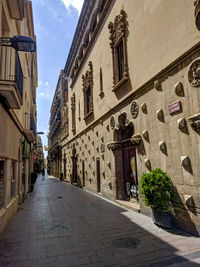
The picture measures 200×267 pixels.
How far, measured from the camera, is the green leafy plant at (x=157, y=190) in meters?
5.90

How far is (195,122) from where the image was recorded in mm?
5250

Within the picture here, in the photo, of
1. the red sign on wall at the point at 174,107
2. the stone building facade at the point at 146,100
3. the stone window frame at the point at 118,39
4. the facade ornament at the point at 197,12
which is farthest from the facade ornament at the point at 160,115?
the stone window frame at the point at 118,39

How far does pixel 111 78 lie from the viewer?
1139 centimetres

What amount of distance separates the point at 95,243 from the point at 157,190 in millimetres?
2301

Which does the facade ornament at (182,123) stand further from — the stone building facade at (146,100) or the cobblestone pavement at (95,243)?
the cobblestone pavement at (95,243)

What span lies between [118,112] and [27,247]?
23.2 feet

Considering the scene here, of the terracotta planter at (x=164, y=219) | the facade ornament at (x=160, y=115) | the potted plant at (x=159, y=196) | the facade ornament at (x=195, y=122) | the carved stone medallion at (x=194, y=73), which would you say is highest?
the carved stone medallion at (x=194, y=73)

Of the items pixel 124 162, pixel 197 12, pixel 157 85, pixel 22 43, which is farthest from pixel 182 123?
pixel 124 162

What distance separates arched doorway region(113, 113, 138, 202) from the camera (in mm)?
9591

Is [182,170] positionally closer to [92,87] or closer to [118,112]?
[118,112]

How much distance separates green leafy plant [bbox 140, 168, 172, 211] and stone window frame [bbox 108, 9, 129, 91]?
5.03m

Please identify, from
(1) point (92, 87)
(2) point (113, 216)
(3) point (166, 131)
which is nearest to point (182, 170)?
(3) point (166, 131)

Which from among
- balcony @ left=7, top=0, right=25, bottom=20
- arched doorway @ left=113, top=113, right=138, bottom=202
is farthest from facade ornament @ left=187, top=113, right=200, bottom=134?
balcony @ left=7, top=0, right=25, bottom=20

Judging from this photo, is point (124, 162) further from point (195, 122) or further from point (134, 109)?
point (195, 122)
